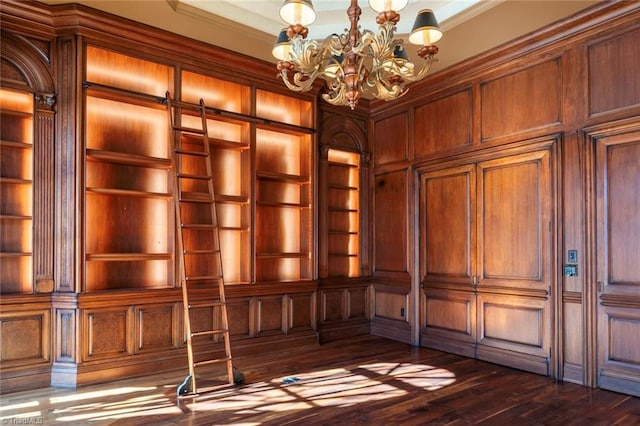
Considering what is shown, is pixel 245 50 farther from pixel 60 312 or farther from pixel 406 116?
pixel 60 312

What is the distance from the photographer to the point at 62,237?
389 cm

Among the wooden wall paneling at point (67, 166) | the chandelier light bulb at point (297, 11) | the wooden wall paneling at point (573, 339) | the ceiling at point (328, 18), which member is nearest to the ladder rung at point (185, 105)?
the ceiling at point (328, 18)

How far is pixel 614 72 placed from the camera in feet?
12.3

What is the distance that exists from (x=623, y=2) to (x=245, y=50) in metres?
3.42

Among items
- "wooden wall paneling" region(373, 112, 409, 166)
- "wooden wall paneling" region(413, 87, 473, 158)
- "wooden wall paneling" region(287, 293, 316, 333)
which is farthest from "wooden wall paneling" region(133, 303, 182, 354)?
"wooden wall paneling" region(413, 87, 473, 158)

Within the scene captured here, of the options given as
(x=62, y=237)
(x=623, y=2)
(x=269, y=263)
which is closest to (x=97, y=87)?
(x=62, y=237)

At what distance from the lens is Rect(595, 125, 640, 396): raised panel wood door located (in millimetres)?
3590

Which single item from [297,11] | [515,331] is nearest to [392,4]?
[297,11]

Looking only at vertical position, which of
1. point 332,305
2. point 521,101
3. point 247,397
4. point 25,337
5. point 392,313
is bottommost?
point 247,397

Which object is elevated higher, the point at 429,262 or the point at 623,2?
the point at 623,2

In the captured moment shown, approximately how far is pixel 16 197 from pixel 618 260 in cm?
517

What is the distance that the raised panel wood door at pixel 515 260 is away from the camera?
13.7ft

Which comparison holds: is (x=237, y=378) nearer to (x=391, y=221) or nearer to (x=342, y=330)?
(x=342, y=330)

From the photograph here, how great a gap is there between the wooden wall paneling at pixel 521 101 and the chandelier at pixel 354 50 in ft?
6.26
